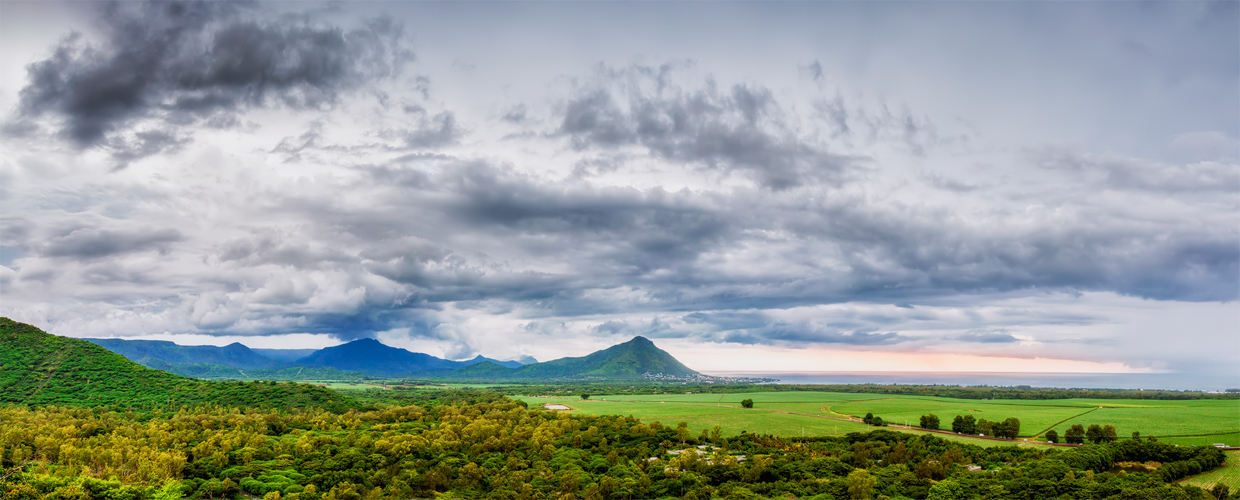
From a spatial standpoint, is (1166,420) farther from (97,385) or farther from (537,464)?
(97,385)

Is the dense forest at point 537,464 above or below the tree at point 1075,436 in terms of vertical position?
below

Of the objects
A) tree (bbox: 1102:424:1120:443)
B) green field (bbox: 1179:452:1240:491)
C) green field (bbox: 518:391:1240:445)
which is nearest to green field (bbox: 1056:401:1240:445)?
green field (bbox: 518:391:1240:445)

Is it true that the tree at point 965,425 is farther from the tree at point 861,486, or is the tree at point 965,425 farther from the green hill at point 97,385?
the green hill at point 97,385

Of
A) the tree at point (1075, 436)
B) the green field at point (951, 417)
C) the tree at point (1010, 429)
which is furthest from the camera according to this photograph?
the tree at point (1010, 429)

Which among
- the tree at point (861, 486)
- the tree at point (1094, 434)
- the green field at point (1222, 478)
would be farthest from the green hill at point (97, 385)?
the green field at point (1222, 478)

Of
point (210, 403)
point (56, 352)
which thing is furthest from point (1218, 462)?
point (56, 352)

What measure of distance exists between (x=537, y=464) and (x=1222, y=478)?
288 feet

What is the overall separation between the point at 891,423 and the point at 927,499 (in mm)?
89659

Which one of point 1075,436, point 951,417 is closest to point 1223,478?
point 1075,436

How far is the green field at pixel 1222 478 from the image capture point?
238 ft

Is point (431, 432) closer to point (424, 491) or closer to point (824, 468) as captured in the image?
point (424, 491)

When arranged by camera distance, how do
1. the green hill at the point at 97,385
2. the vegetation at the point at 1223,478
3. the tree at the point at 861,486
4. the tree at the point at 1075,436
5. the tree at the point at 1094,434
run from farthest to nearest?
the green hill at the point at 97,385 → the tree at the point at 1075,436 → the tree at the point at 1094,434 → the vegetation at the point at 1223,478 → the tree at the point at 861,486

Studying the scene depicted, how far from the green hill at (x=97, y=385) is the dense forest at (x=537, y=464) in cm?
2895

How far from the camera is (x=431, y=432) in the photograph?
113750 millimetres
